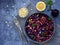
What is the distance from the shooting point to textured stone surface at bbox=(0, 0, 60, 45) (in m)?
3.86

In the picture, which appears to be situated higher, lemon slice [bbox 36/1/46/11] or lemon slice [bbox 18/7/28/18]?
lemon slice [bbox 36/1/46/11]

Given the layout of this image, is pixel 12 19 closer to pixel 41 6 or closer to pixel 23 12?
pixel 23 12

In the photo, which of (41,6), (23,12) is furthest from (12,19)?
(41,6)

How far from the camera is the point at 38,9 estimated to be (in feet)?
13.0

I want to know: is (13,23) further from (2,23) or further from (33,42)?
(33,42)

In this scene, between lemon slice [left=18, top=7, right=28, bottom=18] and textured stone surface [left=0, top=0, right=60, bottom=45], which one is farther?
lemon slice [left=18, top=7, right=28, bottom=18]

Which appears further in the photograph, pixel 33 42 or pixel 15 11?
pixel 15 11

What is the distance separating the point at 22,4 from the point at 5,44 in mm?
680

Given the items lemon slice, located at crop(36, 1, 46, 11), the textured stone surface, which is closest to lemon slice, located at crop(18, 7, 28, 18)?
the textured stone surface

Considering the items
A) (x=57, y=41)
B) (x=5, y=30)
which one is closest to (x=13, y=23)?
(x=5, y=30)

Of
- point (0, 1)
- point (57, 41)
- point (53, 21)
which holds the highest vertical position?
point (0, 1)

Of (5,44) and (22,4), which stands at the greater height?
(22,4)

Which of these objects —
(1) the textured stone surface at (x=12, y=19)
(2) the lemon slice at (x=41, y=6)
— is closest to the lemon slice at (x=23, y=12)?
(1) the textured stone surface at (x=12, y=19)

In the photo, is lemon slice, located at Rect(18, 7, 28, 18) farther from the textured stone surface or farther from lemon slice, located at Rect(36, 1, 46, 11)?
lemon slice, located at Rect(36, 1, 46, 11)
